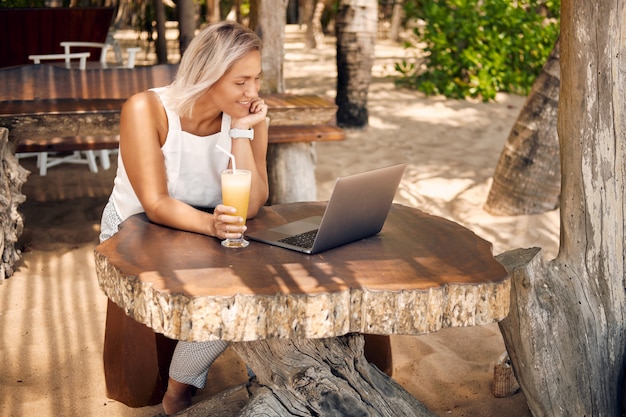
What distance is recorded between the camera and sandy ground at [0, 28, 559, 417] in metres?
3.07

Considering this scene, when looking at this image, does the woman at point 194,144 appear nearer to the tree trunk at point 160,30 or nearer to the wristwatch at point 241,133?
the wristwatch at point 241,133

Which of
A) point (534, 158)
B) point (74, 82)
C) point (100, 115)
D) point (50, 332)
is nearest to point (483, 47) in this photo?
point (534, 158)

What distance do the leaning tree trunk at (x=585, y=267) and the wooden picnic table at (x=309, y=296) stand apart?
40cm

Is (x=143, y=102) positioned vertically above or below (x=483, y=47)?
above

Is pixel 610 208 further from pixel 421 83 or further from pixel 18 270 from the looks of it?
pixel 421 83

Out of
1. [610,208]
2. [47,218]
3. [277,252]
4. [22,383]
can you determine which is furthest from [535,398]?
[47,218]

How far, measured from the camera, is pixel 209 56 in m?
2.56

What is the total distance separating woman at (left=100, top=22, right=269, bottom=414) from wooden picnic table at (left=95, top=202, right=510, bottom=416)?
11cm

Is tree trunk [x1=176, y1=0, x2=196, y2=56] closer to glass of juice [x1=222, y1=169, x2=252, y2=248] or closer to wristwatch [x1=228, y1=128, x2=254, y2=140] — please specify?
wristwatch [x1=228, y1=128, x2=254, y2=140]

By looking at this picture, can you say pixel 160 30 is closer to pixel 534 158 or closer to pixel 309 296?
pixel 534 158

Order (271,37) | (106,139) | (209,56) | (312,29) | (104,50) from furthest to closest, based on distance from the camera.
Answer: (312,29) → (104,50) → (271,37) → (106,139) → (209,56)

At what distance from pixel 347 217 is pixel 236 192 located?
0.34m

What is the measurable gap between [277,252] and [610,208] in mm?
1245

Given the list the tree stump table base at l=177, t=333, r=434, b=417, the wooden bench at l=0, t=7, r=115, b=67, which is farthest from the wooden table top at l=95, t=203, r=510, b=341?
the wooden bench at l=0, t=7, r=115, b=67
